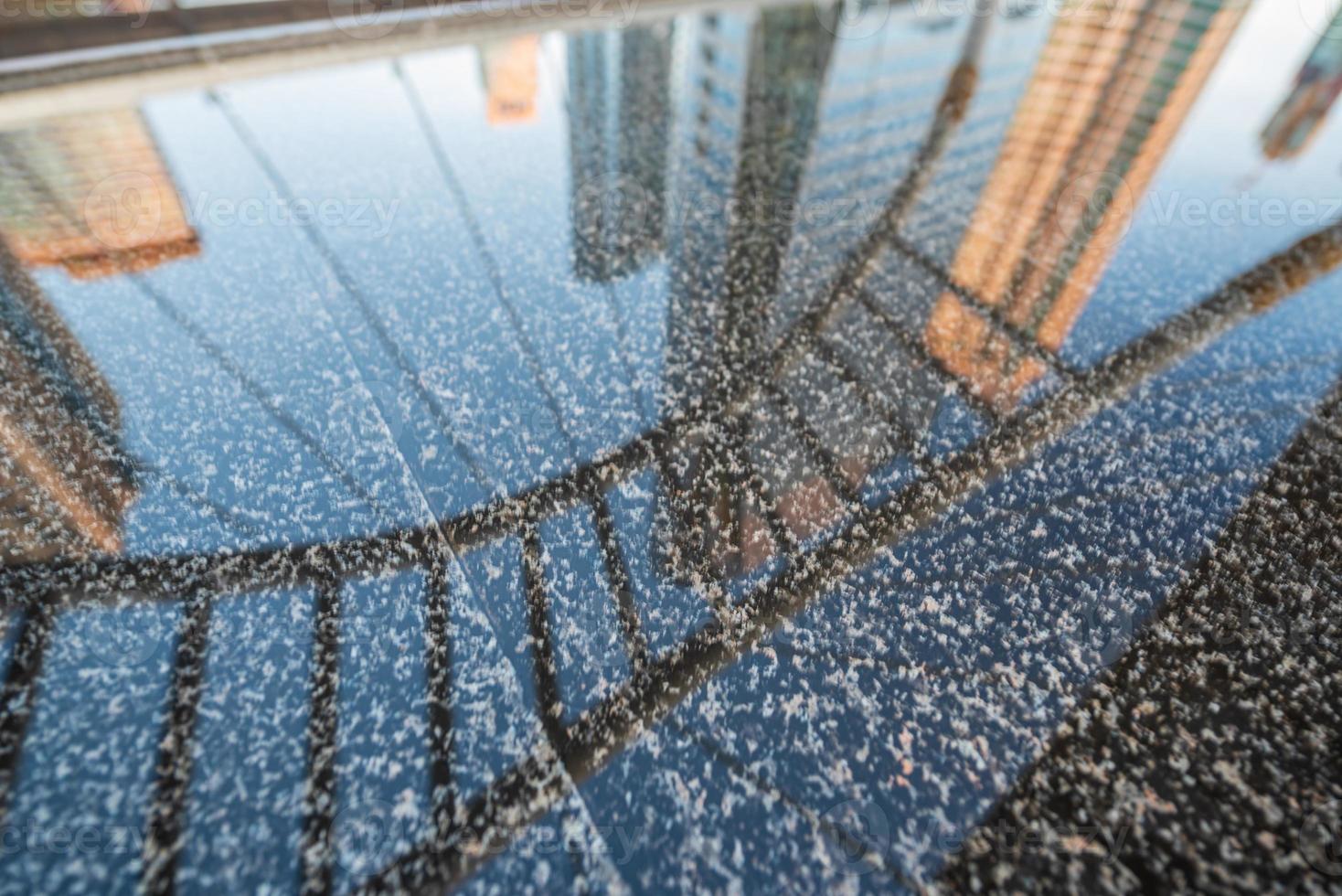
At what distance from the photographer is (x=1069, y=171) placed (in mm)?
1652

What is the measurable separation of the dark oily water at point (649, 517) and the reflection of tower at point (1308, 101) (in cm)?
34

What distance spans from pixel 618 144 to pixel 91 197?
1226mm

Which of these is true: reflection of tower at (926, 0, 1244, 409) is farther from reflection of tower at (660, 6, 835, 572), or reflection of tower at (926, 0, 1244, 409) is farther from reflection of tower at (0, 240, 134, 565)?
reflection of tower at (0, 240, 134, 565)

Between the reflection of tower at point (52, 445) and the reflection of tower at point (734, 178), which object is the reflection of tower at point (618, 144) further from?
the reflection of tower at point (52, 445)

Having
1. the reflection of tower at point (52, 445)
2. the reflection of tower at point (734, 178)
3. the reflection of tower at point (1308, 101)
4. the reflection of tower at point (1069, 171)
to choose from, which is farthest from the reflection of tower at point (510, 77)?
the reflection of tower at point (1308, 101)

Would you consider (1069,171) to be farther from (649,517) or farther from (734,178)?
(649,517)

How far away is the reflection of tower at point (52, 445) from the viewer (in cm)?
73

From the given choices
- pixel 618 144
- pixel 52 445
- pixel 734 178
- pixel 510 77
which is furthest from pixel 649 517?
pixel 510 77

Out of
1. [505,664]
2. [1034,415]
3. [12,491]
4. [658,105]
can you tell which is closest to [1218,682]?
[1034,415]

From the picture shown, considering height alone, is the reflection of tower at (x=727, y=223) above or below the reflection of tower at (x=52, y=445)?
above

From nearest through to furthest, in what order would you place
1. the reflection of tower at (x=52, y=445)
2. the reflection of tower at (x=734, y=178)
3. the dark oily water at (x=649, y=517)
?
the dark oily water at (x=649, y=517) < the reflection of tower at (x=52, y=445) < the reflection of tower at (x=734, y=178)

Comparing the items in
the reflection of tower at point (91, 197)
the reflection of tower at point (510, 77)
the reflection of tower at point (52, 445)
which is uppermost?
the reflection of tower at point (510, 77)

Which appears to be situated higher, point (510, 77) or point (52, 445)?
point (510, 77)

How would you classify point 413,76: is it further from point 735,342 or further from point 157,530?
point 157,530
